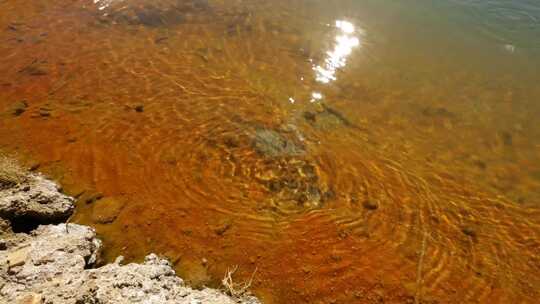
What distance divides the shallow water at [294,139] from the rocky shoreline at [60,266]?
14.8 inches

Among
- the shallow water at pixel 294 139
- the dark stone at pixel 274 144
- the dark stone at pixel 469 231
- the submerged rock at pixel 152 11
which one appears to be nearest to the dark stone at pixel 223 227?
the shallow water at pixel 294 139

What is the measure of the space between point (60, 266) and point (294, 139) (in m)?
4.38

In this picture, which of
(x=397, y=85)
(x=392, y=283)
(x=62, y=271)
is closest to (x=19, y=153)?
(x=62, y=271)

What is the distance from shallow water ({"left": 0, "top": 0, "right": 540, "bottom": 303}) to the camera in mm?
5230

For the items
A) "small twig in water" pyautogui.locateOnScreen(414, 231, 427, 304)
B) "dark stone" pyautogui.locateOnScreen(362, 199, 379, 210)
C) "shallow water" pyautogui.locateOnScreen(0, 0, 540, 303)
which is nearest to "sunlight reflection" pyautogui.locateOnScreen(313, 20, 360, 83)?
"shallow water" pyautogui.locateOnScreen(0, 0, 540, 303)

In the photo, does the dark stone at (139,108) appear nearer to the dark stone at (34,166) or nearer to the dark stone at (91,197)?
the dark stone at (34,166)

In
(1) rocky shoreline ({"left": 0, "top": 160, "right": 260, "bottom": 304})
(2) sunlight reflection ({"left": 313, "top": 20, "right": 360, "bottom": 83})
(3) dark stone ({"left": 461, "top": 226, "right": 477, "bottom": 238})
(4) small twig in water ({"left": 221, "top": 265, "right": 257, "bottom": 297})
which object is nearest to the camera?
(1) rocky shoreline ({"left": 0, "top": 160, "right": 260, "bottom": 304})

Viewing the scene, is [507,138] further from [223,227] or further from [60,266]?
[60,266]

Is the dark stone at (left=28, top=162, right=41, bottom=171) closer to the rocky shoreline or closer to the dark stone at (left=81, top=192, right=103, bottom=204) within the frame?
the rocky shoreline

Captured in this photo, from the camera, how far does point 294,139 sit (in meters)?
7.14

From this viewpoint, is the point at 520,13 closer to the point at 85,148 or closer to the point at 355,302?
the point at 355,302

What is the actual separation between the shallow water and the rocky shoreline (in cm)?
38

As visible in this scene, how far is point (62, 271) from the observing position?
396cm

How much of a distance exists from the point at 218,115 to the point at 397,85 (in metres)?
4.44
